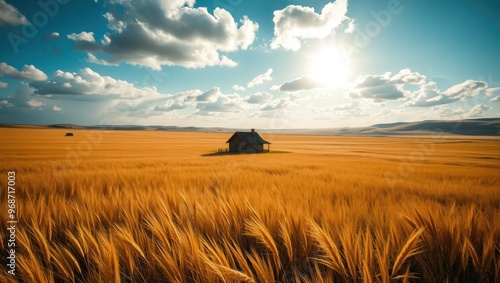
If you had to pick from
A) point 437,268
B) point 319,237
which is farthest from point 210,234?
point 437,268

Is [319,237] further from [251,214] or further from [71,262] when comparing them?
[71,262]

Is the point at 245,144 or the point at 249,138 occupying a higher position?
the point at 249,138

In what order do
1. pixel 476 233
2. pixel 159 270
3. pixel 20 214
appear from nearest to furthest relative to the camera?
pixel 159 270
pixel 476 233
pixel 20 214

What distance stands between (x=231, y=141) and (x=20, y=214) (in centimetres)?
4224

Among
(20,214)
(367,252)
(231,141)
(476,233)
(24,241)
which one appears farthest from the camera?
(231,141)

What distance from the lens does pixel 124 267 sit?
149 cm

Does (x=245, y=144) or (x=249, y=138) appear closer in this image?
(x=245, y=144)

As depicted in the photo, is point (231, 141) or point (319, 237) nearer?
point (319, 237)

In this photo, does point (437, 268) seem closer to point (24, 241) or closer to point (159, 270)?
point (159, 270)

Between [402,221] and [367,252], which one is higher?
[367,252]

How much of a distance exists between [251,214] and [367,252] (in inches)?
46.9

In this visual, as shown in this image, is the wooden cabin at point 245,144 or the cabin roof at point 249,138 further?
the cabin roof at point 249,138

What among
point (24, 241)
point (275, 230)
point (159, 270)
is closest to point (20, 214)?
point (24, 241)

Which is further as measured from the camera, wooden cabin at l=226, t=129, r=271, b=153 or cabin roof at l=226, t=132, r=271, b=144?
cabin roof at l=226, t=132, r=271, b=144
